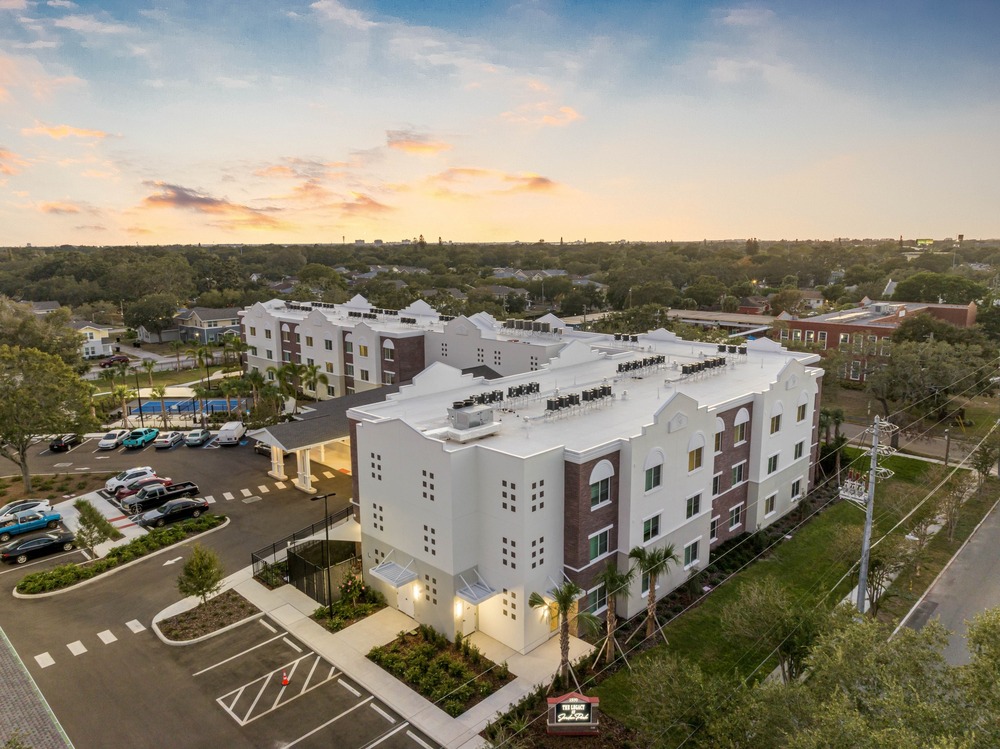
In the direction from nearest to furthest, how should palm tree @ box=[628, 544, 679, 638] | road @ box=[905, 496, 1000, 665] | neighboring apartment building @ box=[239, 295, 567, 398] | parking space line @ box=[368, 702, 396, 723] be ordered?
parking space line @ box=[368, 702, 396, 723], palm tree @ box=[628, 544, 679, 638], road @ box=[905, 496, 1000, 665], neighboring apartment building @ box=[239, 295, 567, 398]

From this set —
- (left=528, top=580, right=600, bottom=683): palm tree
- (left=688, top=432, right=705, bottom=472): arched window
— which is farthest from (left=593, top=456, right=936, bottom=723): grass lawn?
(left=688, top=432, right=705, bottom=472): arched window

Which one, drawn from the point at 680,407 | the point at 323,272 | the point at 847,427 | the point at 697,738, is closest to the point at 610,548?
the point at 680,407

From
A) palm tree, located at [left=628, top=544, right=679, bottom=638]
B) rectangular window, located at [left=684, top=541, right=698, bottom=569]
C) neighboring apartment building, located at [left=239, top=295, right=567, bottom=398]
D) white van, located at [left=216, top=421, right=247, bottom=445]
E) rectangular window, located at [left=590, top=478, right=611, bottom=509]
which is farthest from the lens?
neighboring apartment building, located at [left=239, top=295, right=567, bottom=398]

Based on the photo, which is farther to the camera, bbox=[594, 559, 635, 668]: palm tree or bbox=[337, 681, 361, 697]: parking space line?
bbox=[594, 559, 635, 668]: palm tree

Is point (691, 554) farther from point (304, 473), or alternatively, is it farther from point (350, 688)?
point (304, 473)

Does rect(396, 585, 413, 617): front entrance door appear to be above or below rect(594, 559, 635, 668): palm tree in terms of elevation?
below

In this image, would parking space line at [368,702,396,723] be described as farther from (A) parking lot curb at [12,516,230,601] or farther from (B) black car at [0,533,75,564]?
(B) black car at [0,533,75,564]
